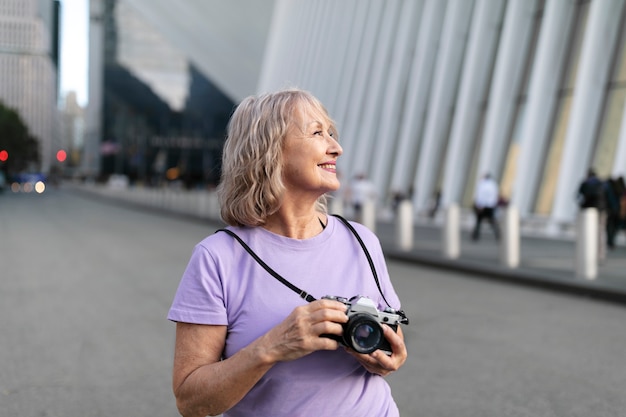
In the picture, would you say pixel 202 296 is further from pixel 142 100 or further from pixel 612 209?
pixel 142 100

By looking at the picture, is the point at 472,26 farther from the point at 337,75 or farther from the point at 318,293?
the point at 318,293

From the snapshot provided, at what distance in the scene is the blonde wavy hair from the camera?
86.5 inches

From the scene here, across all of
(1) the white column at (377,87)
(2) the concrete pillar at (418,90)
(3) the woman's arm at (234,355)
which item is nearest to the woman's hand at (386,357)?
(3) the woman's arm at (234,355)

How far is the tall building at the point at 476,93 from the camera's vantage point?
819 inches

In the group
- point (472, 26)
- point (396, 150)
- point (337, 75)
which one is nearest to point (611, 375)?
point (472, 26)

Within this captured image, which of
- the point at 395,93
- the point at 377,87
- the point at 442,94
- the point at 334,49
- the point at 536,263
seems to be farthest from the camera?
the point at 334,49

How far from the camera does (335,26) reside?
40219 millimetres

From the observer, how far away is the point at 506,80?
2466cm

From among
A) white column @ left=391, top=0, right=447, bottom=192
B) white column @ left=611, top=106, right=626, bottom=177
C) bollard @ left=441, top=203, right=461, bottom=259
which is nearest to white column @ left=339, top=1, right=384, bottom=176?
white column @ left=391, top=0, right=447, bottom=192

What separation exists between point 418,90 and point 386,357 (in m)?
29.2

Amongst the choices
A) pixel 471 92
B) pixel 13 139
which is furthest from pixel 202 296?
pixel 13 139

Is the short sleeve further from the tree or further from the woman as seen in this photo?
the tree

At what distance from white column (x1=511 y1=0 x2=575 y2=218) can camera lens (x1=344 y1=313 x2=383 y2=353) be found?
21382mm

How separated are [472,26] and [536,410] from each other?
78.2 ft
